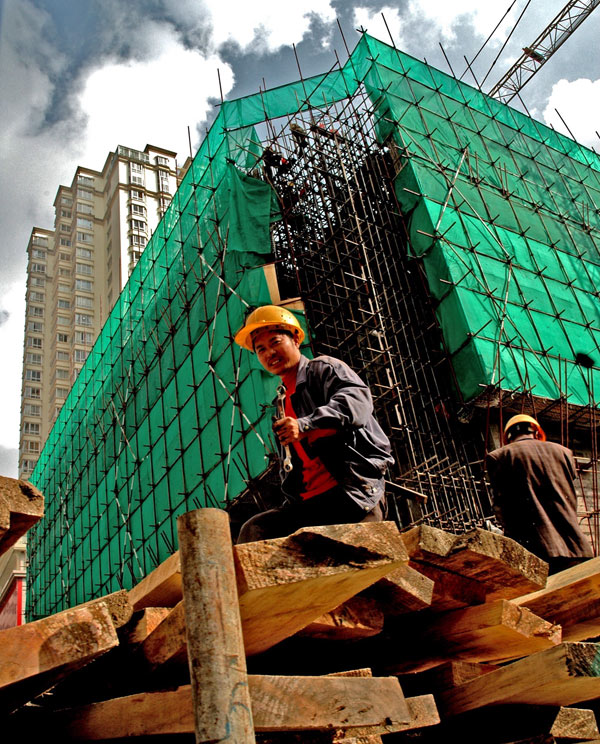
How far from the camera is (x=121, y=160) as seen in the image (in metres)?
47.1

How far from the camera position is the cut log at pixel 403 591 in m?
1.81

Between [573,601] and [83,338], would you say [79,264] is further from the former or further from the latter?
[573,601]

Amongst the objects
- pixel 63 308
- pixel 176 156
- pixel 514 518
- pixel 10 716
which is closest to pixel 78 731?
pixel 10 716

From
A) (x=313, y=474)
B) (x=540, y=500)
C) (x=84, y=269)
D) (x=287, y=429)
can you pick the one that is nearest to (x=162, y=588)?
(x=287, y=429)

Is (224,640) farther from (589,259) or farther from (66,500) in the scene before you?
(66,500)

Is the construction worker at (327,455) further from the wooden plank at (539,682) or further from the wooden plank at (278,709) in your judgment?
the wooden plank at (278,709)

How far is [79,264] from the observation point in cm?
4606

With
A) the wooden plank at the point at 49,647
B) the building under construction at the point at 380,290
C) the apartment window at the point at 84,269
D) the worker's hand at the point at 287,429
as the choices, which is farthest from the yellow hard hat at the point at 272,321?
the apartment window at the point at 84,269

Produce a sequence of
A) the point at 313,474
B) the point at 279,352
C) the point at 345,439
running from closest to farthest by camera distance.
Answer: the point at 345,439 < the point at 313,474 < the point at 279,352

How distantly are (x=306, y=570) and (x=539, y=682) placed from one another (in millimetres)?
777

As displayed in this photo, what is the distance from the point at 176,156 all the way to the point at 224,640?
53.4m

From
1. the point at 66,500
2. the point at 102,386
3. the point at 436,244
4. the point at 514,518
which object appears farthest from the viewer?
the point at 66,500

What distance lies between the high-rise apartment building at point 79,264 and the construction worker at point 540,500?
134ft

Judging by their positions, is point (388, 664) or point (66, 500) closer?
point (388, 664)
